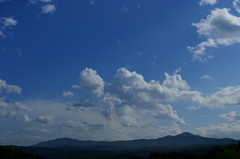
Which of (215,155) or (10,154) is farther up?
(10,154)

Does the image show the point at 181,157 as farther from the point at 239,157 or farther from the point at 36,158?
the point at 36,158

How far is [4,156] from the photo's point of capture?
597ft

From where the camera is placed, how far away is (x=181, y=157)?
15550 centimetres

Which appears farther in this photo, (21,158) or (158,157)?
(21,158)

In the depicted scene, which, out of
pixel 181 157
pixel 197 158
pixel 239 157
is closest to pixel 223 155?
pixel 239 157

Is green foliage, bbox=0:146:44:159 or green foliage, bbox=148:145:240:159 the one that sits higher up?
green foliage, bbox=0:146:44:159

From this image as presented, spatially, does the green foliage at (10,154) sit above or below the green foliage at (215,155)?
above

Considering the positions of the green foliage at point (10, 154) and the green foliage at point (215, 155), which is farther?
the green foliage at point (10, 154)

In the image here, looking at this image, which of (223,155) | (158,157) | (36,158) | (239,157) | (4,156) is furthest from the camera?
(36,158)

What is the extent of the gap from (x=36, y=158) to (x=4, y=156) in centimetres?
2217

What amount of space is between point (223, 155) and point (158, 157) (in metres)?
44.7

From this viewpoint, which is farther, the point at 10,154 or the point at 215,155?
the point at 10,154

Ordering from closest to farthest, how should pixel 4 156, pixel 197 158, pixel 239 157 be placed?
pixel 239 157 → pixel 197 158 → pixel 4 156

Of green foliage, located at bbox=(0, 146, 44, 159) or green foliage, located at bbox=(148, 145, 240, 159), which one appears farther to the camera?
green foliage, located at bbox=(0, 146, 44, 159)
